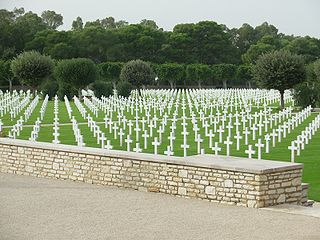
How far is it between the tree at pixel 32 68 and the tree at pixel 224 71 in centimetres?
A: 3672

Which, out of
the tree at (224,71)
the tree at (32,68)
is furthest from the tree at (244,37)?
the tree at (32,68)

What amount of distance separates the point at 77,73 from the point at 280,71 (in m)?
19.8

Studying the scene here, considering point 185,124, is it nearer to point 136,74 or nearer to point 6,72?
point 136,74

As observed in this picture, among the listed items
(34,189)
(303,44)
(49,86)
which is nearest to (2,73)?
(49,86)

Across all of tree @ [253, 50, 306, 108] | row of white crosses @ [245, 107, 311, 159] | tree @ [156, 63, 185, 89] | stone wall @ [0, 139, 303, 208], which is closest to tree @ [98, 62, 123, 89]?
tree @ [156, 63, 185, 89]

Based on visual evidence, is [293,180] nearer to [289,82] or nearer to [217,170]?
[217,170]

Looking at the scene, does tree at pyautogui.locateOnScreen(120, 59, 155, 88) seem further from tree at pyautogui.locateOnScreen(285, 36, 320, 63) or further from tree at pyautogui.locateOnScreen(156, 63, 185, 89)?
tree at pyautogui.locateOnScreen(285, 36, 320, 63)

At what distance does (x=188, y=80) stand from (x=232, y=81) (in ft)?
26.3

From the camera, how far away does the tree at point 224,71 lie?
3654 inches

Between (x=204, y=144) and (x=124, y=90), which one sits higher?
(x=124, y=90)

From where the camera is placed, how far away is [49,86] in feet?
199

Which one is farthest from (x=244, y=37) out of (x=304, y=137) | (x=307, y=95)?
(x=304, y=137)

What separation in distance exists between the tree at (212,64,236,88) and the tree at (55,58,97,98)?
120 feet

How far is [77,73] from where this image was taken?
5775 centimetres
